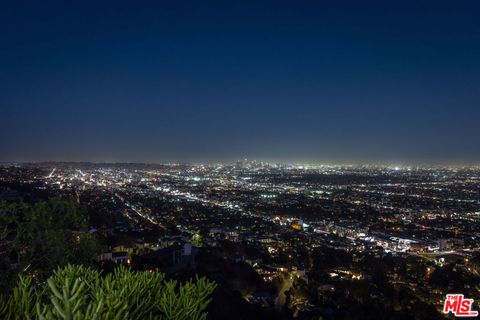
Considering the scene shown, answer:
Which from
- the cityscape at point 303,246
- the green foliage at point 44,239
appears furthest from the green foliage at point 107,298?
the cityscape at point 303,246

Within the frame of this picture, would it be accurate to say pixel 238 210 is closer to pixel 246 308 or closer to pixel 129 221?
pixel 129 221

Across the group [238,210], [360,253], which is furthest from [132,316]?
[238,210]

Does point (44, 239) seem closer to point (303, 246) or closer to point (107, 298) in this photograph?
point (107, 298)

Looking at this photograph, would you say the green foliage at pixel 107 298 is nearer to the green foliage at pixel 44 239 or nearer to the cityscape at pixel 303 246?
the green foliage at pixel 44 239

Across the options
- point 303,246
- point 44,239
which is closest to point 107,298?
point 44,239

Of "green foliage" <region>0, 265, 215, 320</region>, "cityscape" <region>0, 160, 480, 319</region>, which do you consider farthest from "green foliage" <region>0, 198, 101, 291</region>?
"green foliage" <region>0, 265, 215, 320</region>

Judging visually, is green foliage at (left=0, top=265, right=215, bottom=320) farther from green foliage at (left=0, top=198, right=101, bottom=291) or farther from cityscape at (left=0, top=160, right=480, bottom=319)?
cityscape at (left=0, top=160, right=480, bottom=319)
